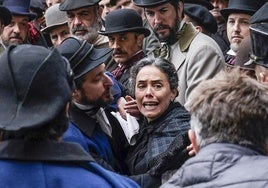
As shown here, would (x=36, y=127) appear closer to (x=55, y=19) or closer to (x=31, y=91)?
(x=31, y=91)

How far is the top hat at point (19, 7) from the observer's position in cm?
811

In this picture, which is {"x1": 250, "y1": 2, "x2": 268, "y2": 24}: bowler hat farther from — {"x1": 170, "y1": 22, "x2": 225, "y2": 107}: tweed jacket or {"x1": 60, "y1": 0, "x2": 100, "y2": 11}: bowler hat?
{"x1": 60, "y1": 0, "x2": 100, "y2": 11}: bowler hat

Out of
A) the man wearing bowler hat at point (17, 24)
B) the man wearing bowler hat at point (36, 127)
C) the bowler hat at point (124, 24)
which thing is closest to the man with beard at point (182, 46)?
the bowler hat at point (124, 24)

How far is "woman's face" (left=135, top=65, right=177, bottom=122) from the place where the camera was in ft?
18.2

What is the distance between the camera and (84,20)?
26.2 feet

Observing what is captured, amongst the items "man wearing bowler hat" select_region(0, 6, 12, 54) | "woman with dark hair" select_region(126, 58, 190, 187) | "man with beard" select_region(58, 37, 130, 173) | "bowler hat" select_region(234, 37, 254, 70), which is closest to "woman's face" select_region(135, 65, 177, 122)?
"woman with dark hair" select_region(126, 58, 190, 187)

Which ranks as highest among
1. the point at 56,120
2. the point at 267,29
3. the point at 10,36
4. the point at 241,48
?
the point at 56,120

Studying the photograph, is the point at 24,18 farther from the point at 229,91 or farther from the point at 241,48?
the point at 229,91

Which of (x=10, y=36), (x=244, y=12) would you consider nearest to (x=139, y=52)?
(x=244, y=12)

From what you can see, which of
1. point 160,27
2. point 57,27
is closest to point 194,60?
point 160,27

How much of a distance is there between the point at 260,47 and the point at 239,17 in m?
2.26

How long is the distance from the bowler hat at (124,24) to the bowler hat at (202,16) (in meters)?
0.93

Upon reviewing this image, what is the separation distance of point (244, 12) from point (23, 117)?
427 cm

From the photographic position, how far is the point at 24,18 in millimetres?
8219
